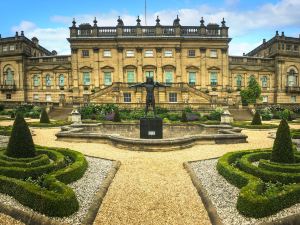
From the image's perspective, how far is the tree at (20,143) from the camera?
33.9ft

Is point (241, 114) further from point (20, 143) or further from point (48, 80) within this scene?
point (48, 80)

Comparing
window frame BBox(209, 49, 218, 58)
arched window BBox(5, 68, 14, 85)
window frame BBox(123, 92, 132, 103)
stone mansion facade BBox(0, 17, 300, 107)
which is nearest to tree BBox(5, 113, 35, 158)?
window frame BBox(123, 92, 132, 103)

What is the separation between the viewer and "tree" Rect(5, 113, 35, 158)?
10328 millimetres

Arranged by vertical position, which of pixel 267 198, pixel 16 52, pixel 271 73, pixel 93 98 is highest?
pixel 16 52

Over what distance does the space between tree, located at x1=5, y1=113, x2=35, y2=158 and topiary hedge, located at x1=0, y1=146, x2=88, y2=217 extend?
12.9 inches

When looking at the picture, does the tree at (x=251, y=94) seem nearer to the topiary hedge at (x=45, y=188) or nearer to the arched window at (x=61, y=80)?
the arched window at (x=61, y=80)

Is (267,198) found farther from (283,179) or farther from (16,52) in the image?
(16,52)

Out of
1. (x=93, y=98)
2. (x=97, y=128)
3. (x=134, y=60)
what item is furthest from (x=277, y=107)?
(x=97, y=128)

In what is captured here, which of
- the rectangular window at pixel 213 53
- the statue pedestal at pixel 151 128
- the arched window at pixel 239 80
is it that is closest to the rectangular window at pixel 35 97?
the rectangular window at pixel 213 53

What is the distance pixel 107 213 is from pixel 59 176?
88.2 inches

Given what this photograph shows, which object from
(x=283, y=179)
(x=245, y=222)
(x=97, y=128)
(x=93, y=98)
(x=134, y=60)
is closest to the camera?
(x=245, y=222)

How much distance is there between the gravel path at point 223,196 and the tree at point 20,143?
5879 millimetres

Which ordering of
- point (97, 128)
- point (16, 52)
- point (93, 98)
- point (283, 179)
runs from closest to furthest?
1. point (283, 179)
2. point (97, 128)
3. point (93, 98)
4. point (16, 52)

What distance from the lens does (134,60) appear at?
47.4 metres
